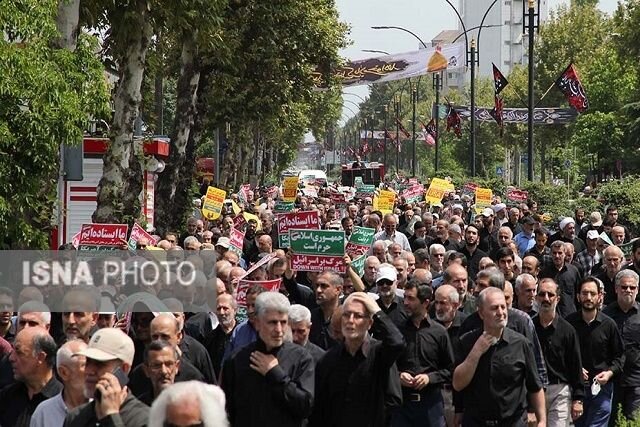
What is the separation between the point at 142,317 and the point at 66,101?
5094 mm

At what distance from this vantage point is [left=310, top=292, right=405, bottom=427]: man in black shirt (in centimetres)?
870

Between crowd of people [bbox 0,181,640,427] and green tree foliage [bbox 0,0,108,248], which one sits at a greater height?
green tree foliage [bbox 0,0,108,248]

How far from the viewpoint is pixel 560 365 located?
36.5ft

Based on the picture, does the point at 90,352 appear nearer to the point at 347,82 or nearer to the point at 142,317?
the point at 142,317

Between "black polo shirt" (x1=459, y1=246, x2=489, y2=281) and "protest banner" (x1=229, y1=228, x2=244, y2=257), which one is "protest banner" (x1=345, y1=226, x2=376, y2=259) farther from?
"protest banner" (x1=229, y1=228, x2=244, y2=257)

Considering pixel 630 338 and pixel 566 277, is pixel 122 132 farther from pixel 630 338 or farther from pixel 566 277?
pixel 630 338

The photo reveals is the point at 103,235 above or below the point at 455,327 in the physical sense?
above

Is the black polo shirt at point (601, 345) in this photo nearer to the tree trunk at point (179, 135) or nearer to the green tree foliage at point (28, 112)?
the green tree foliage at point (28, 112)

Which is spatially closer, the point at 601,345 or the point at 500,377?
the point at 500,377

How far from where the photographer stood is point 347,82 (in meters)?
66.1

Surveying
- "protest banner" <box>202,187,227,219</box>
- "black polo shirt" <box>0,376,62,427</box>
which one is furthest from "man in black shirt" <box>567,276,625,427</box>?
"protest banner" <box>202,187,227,219</box>

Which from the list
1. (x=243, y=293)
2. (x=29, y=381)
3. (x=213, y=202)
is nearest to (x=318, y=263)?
(x=243, y=293)

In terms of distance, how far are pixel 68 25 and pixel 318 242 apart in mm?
7126

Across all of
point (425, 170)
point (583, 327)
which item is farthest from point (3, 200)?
point (425, 170)
